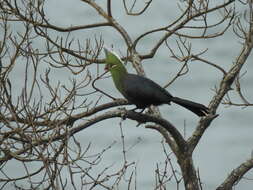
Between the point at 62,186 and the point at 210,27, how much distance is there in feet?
18.6

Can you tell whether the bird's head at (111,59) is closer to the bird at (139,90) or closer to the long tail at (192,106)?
the bird at (139,90)

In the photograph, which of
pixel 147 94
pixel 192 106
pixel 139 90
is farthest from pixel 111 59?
pixel 192 106

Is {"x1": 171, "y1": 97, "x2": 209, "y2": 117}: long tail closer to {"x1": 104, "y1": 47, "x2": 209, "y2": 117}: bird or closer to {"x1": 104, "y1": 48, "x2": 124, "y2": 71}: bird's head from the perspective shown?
{"x1": 104, "y1": 47, "x2": 209, "y2": 117}: bird

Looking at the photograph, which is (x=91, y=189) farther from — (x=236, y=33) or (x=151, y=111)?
(x=236, y=33)

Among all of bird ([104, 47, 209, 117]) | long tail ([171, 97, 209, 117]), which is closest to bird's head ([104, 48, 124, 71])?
bird ([104, 47, 209, 117])

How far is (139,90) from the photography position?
759 centimetres

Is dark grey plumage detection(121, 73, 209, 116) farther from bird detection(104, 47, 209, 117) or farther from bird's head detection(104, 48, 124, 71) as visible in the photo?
bird's head detection(104, 48, 124, 71)

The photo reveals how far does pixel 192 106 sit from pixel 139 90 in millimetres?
852

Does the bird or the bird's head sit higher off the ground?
the bird's head

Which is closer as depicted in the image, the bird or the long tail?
the bird

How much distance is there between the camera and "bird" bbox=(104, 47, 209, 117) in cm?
762

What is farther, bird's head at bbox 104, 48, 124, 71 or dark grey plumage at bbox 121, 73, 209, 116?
bird's head at bbox 104, 48, 124, 71

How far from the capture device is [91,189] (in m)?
5.36

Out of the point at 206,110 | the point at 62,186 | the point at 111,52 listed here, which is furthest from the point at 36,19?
the point at 62,186
